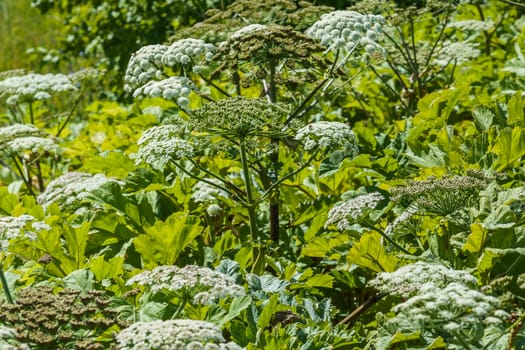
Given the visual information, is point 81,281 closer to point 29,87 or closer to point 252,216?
point 252,216

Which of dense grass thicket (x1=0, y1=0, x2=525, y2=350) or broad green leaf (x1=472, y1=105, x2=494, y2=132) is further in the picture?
broad green leaf (x1=472, y1=105, x2=494, y2=132)

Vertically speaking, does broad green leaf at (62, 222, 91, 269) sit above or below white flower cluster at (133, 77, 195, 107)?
below

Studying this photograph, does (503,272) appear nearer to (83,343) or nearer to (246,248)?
(246,248)

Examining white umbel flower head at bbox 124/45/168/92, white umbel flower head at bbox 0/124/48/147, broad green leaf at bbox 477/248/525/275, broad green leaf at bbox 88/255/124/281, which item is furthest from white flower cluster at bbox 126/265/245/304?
white umbel flower head at bbox 0/124/48/147

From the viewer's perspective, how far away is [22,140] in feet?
12.8

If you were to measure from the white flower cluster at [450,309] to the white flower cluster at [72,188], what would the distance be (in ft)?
5.79

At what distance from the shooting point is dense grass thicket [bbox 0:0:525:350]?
224cm

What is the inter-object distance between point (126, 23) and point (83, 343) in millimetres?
5341

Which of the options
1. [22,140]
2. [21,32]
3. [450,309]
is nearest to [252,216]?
[450,309]

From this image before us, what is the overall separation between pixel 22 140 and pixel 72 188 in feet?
1.50

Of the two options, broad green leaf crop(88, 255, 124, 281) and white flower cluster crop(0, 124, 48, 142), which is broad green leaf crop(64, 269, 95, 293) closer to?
broad green leaf crop(88, 255, 124, 281)

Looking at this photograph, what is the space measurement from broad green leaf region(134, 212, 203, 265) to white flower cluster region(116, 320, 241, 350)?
3.15 ft

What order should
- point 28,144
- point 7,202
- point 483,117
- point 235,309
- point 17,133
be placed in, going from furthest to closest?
1. point 17,133
2. point 28,144
3. point 7,202
4. point 483,117
5. point 235,309

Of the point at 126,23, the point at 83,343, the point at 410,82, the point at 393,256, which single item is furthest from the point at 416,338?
the point at 126,23
